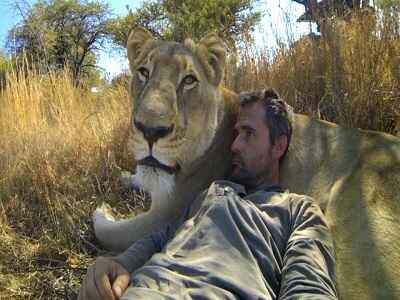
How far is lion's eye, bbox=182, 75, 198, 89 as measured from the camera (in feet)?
12.1

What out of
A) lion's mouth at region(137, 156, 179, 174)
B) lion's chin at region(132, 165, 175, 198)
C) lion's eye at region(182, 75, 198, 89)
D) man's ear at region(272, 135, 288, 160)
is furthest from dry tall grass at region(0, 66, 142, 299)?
man's ear at region(272, 135, 288, 160)

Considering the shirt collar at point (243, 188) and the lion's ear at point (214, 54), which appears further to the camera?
the lion's ear at point (214, 54)

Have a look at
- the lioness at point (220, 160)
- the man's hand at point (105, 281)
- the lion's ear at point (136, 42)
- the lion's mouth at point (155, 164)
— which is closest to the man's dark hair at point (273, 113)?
the lioness at point (220, 160)

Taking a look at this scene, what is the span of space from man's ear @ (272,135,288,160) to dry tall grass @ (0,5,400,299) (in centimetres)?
135

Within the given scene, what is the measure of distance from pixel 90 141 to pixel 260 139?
9.46 feet

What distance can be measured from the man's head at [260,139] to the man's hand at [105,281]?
3.07 ft

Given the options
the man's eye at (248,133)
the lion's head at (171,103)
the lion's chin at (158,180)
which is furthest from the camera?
the lion's chin at (158,180)

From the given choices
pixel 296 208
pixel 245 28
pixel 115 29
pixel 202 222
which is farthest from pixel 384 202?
pixel 115 29

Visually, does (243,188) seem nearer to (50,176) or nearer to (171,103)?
(171,103)

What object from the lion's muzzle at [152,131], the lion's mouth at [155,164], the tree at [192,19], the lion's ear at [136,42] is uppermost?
the tree at [192,19]

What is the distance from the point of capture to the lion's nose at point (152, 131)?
335 cm

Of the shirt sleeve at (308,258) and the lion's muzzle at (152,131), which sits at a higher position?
the lion's muzzle at (152,131)

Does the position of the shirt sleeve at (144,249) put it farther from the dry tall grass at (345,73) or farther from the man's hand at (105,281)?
the dry tall grass at (345,73)

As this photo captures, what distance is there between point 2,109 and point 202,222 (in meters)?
5.38
